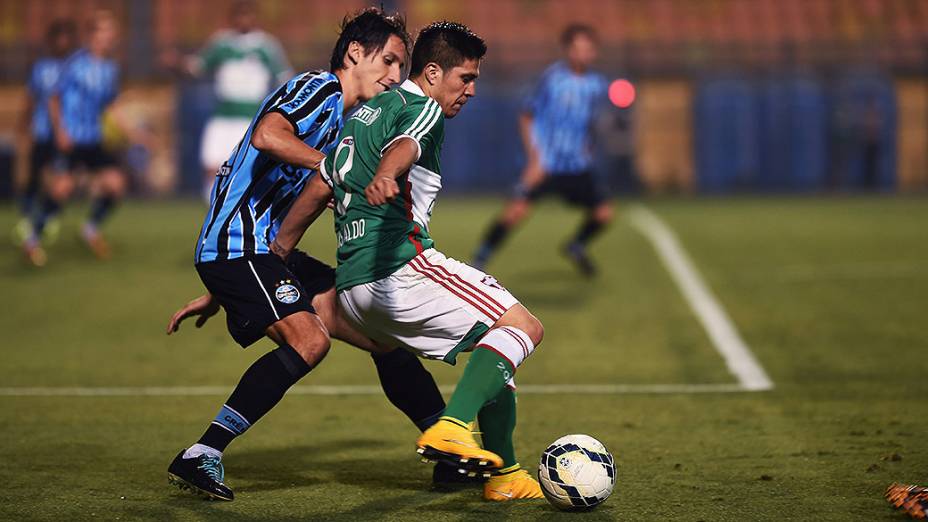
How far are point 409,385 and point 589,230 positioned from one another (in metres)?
7.54

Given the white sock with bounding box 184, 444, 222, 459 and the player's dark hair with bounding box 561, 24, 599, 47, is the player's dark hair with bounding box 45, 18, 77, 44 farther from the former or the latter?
the white sock with bounding box 184, 444, 222, 459

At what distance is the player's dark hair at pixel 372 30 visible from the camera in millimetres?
5430

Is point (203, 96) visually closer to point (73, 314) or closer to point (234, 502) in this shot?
point (73, 314)

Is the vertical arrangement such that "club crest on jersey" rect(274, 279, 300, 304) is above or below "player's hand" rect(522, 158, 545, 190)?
above

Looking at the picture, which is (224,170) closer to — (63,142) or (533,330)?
(533,330)

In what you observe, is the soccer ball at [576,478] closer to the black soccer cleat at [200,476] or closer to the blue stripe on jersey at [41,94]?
the black soccer cleat at [200,476]

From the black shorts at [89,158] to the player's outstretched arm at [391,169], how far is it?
997 cm

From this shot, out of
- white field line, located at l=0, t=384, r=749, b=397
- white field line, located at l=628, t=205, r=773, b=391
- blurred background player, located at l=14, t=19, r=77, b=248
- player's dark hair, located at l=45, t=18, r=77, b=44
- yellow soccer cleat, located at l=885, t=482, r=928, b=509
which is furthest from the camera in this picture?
blurred background player, located at l=14, t=19, r=77, b=248

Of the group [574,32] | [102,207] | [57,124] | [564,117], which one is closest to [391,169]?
[574,32]

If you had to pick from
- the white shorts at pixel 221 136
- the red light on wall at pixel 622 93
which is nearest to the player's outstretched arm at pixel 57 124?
the white shorts at pixel 221 136

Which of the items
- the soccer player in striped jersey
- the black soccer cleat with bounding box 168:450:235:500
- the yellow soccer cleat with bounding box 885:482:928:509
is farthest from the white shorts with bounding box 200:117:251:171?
the yellow soccer cleat with bounding box 885:482:928:509

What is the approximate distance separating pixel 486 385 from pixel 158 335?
553 cm

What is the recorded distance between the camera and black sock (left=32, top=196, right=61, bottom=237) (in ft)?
45.5

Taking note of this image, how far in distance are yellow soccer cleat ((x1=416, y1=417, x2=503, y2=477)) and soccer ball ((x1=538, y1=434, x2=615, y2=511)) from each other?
0.37 metres
